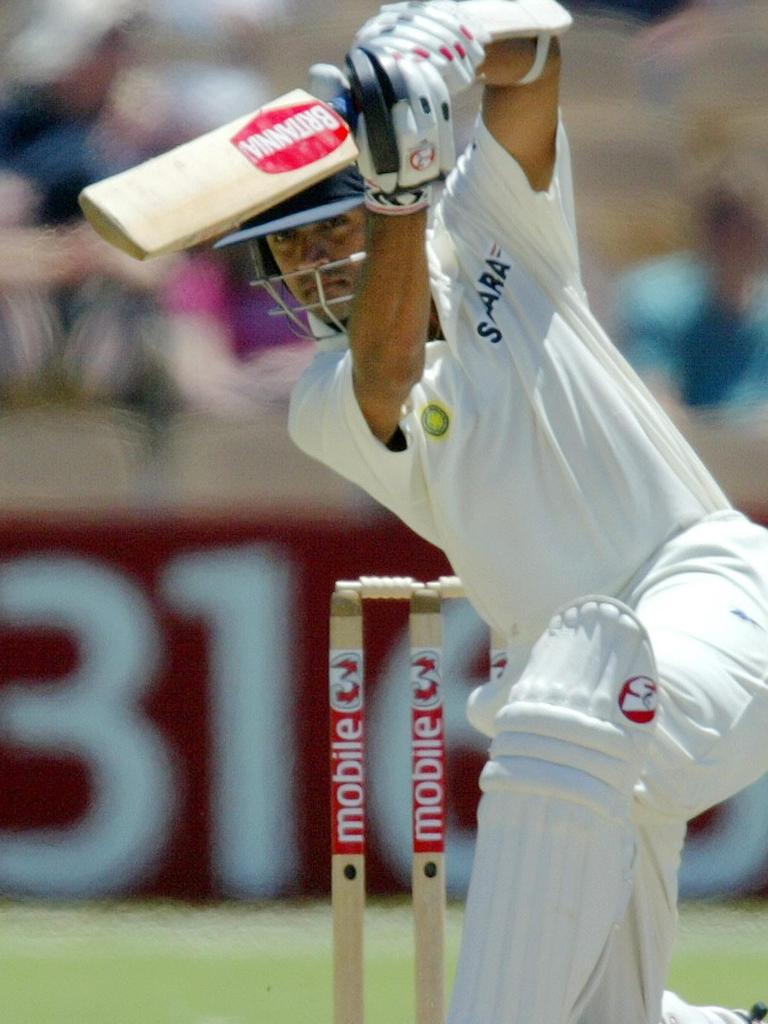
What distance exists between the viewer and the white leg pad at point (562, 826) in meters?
2.04

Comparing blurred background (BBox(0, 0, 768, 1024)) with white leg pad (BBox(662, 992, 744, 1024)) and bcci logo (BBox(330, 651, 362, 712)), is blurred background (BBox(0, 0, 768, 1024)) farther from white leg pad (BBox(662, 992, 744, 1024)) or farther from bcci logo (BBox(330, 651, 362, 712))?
white leg pad (BBox(662, 992, 744, 1024))

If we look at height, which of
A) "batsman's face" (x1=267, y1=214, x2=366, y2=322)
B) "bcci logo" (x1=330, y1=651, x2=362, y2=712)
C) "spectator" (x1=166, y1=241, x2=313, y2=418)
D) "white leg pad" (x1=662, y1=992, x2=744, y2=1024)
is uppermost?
"batsman's face" (x1=267, y1=214, x2=366, y2=322)

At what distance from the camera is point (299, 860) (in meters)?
4.33

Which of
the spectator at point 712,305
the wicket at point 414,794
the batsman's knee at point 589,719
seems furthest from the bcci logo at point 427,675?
the spectator at point 712,305

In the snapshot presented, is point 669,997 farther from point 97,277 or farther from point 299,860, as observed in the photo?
point 97,277

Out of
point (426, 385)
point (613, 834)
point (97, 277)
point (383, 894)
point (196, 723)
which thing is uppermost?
point (426, 385)

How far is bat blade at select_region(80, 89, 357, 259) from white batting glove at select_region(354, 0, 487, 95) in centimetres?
9

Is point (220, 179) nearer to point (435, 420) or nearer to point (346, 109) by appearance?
point (346, 109)

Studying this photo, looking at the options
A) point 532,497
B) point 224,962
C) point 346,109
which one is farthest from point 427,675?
point 224,962

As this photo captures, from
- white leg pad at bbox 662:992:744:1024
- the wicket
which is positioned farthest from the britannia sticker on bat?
white leg pad at bbox 662:992:744:1024

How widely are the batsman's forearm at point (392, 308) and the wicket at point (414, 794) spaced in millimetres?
691

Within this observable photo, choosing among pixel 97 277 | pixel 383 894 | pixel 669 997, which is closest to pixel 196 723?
pixel 383 894

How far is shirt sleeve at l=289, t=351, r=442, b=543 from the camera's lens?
2348 millimetres

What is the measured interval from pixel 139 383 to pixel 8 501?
40 centimetres
